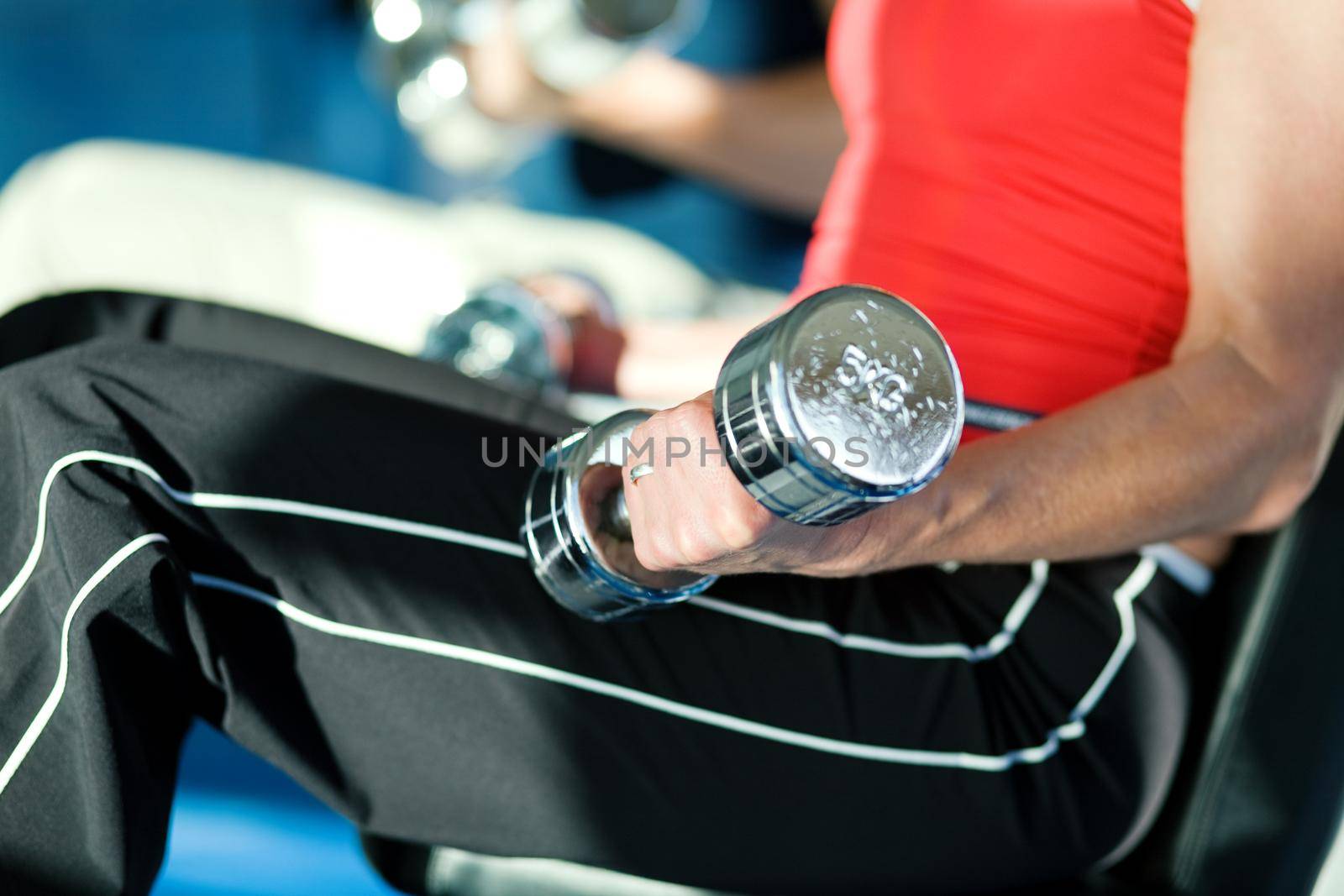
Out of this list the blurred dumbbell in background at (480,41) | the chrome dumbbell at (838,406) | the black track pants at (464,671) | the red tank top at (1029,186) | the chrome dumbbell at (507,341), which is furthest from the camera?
the blurred dumbbell in background at (480,41)

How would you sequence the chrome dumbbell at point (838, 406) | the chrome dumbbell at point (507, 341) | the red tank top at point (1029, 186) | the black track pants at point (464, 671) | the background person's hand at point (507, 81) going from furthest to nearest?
the background person's hand at point (507, 81)
the chrome dumbbell at point (507, 341)
the red tank top at point (1029, 186)
the black track pants at point (464, 671)
the chrome dumbbell at point (838, 406)

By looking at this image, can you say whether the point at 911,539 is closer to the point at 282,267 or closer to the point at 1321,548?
the point at 1321,548

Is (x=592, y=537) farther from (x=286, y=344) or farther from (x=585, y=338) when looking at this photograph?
(x=585, y=338)

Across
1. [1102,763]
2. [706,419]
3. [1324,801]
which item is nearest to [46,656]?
[706,419]

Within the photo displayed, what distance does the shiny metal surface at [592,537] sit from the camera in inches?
22.4

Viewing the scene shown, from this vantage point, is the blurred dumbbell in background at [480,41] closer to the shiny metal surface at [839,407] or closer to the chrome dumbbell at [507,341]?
the chrome dumbbell at [507,341]

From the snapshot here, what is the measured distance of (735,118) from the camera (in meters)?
1.37

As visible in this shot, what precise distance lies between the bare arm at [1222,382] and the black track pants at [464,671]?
0.38 feet

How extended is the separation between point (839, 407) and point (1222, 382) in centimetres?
30

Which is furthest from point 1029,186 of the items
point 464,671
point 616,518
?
point 464,671

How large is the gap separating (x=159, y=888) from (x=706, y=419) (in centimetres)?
67

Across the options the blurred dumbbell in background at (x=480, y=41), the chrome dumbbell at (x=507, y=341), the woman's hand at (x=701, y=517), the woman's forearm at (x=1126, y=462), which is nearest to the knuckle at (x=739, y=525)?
the woman's hand at (x=701, y=517)

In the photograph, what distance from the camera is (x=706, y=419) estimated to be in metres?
0.46

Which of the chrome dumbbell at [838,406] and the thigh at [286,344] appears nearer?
the chrome dumbbell at [838,406]
